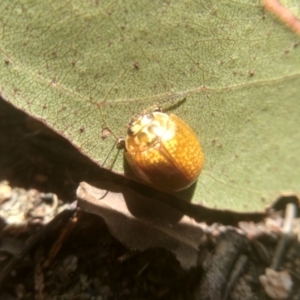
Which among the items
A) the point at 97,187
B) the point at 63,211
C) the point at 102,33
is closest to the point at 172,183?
the point at 97,187

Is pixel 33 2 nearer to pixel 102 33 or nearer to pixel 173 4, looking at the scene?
pixel 102 33

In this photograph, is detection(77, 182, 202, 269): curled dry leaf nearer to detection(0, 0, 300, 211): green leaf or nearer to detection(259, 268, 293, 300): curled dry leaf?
detection(0, 0, 300, 211): green leaf

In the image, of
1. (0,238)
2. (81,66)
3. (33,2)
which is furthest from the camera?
(0,238)

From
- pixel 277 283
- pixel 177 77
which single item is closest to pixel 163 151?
pixel 177 77

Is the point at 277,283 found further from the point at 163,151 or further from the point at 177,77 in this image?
the point at 177,77

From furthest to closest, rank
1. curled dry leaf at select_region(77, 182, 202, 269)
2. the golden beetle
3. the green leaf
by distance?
curled dry leaf at select_region(77, 182, 202, 269), the golden beetle, the green leaf

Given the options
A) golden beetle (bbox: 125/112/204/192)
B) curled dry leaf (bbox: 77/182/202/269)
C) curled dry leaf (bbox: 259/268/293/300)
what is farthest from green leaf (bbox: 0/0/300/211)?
curled dry leaf (bbox: 259/268/293/300)
